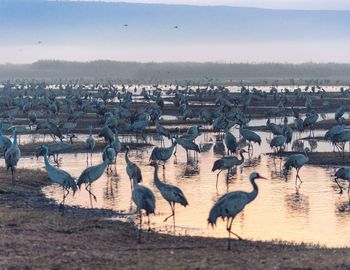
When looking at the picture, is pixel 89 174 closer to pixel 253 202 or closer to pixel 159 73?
pixel 253 202

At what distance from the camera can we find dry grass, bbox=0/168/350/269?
12688 millimetres

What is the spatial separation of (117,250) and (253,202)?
267 inches

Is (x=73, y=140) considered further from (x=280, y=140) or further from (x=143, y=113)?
(x=280, y=140)

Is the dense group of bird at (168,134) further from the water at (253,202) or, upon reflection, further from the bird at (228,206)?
the water at (253,202)

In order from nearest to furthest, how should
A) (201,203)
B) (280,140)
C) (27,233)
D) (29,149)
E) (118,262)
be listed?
(118,262)
(27,233)
(201,203)
(280,140)
(29,149)

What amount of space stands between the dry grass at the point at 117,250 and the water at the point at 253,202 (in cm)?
141

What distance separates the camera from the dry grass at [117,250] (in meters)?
12.7

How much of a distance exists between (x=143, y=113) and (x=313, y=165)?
46.9ft

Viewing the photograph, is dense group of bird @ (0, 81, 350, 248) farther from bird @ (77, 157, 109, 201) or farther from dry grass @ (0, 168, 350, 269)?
dry grass @ (0, 168, 350, 269)

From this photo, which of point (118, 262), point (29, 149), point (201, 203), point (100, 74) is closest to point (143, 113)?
point (29, 149)

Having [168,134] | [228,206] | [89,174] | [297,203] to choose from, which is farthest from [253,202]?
[168,134]

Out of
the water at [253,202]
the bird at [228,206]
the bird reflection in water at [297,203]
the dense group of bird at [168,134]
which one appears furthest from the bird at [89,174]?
the bird at [228,206]

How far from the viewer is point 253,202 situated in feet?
65.6

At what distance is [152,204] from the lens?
1529 centimetres
